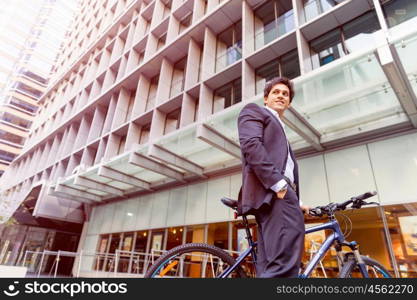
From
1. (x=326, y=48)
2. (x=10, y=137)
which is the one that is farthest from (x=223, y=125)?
(x=10, y=137)

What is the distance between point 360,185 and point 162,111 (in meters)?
9.78

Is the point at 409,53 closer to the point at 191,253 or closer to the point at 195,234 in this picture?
the point at 191,253

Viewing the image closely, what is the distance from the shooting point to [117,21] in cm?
2188

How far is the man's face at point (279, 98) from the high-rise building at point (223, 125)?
2.10 metres

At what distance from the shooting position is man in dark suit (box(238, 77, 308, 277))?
1647 mm

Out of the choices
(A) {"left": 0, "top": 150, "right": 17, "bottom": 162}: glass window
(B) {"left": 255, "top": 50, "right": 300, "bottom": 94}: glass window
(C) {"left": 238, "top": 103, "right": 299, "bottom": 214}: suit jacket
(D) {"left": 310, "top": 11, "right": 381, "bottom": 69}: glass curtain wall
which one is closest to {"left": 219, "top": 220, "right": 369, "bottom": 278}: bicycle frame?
(C) {"left": 238, "top": 103, "right": 299, "bottom": 214}: suit jacket

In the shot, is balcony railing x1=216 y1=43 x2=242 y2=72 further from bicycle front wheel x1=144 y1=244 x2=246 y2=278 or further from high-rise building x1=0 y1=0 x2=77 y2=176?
high-rise building x1=0 y1=0 x2=77 y2=176

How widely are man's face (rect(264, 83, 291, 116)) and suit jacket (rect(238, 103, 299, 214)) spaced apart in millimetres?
296

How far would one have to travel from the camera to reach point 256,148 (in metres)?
1.86

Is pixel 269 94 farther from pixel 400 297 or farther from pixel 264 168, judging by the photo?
pixel 400 297

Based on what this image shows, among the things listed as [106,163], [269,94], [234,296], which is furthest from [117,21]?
[234,296]

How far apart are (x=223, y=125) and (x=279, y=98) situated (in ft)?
18.4

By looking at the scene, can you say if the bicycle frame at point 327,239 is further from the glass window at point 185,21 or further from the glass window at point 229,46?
the glass window at point 185,21

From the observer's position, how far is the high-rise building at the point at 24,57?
137 feet
